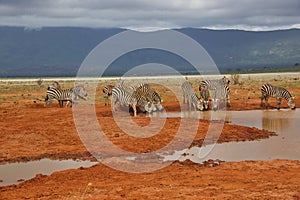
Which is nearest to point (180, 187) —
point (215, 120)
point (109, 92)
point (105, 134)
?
point (105, 134)

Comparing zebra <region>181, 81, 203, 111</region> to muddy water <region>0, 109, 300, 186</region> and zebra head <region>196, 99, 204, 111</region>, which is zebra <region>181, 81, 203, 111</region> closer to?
zebra head <region>196, 99, 204, 111</region>

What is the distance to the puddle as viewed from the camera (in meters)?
13.6

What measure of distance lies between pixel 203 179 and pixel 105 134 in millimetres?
7745

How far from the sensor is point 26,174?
14031 mm

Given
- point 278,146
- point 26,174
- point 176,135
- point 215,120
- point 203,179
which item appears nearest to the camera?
point 203,179

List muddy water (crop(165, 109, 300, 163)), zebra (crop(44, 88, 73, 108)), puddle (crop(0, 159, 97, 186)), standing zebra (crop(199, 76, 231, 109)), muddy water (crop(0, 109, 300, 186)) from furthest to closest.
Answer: zebra (crop(44, 88, 73, 108)) < standing zebra (crop(199, 76, 231, 109)) < muddy water (crop(165, 109, 300, 163)) < muddy water (crop(0, 109, 300, 186)) < puddle (crop(0, 159, 97, 186))

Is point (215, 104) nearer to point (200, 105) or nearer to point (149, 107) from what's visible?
point (200, 105)

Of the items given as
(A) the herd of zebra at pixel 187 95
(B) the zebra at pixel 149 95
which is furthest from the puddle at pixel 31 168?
(B) the zebra at pixel 149 95

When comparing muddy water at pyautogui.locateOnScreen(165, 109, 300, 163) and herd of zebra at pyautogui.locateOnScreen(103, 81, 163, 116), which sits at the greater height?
herd of zebra at pyautogui.locateOnScreen(103, 81, 163, 116)

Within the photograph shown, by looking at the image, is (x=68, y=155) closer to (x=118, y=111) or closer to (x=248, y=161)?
(x=248, y=161)

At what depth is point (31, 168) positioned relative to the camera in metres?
14.8

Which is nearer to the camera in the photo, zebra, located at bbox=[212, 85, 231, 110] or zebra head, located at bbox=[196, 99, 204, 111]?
zebra head, located at bbox=[196, 99, 204, 111]

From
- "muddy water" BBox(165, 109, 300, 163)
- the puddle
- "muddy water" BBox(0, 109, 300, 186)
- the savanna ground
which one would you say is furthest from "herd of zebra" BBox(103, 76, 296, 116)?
the puddle

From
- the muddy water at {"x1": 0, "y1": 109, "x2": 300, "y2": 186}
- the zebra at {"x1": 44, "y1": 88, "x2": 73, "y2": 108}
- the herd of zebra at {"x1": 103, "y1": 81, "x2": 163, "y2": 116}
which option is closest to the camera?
the muddy water at {"x1": 0, "y1": 109, "x2": 300, "y2": 186}
